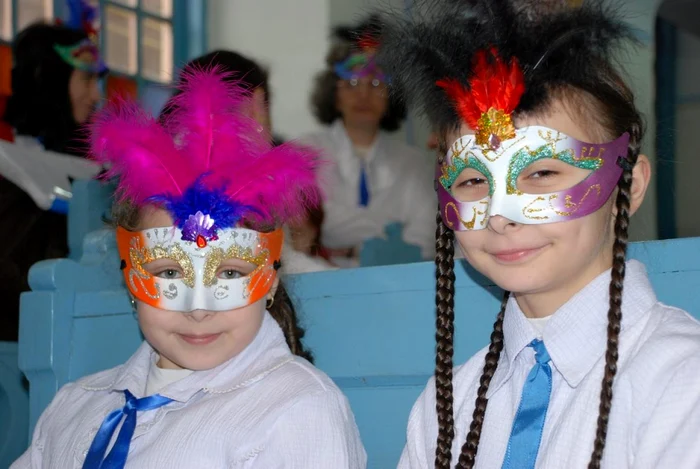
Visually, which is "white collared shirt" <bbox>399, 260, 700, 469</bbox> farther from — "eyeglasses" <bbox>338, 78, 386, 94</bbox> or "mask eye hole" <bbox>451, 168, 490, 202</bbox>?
"eyeglasses" <bbox>338, 78, 386, 94</bbox>

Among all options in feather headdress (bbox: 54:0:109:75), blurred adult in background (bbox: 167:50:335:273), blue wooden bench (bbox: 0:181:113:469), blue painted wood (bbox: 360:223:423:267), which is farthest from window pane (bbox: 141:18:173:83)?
blue painted wood (bbox: 360:223:423:267)

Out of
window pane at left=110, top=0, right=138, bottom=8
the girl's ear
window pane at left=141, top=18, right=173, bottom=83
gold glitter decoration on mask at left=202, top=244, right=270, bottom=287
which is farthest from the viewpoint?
window pane at left=141, top=18, right=173, bottom=83

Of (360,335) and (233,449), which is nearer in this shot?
(233,449)

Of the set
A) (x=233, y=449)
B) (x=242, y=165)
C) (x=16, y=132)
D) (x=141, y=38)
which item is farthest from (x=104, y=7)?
(x=233, y=449)

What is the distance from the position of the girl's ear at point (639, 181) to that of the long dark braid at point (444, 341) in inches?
13.1

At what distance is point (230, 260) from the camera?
76.2 inches

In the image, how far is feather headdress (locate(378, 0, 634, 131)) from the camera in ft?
5.32

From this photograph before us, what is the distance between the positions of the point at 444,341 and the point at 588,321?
10.6 inches

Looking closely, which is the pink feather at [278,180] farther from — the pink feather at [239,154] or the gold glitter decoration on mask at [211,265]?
the gold glitter decoration on mask at [211,265]

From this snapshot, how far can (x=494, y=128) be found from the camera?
162 centimetres

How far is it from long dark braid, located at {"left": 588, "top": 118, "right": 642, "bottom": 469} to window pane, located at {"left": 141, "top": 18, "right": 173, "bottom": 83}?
3694 millimetres

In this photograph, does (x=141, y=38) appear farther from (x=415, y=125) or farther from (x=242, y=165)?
(x=242, y=165)

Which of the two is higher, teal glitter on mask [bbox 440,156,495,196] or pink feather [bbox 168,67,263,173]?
pink feather [bbox 168,67,263,173]

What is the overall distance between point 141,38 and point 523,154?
3.72 metres
